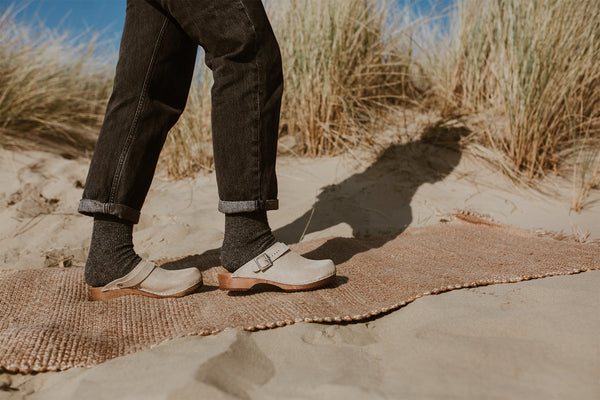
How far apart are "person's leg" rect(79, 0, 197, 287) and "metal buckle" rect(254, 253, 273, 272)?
14.8 inches

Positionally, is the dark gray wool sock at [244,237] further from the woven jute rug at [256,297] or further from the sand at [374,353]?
the sand at [374,353]

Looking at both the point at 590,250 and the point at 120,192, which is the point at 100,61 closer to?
the point at 120,192

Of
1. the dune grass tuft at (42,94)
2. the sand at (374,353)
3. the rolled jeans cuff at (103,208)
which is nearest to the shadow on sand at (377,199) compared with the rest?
the sand at (374,353)

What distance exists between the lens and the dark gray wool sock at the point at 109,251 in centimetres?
125

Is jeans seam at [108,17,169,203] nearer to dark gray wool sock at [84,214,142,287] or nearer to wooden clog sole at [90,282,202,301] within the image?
dark gray wool sock at [84,214,142,287]

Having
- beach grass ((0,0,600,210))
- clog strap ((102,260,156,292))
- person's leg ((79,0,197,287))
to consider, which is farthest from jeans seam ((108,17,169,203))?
beach grass ((0,0,600,210))

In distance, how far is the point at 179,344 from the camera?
975 millimetres

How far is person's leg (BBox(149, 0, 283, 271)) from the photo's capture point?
44.6 inches

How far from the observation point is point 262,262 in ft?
4.08

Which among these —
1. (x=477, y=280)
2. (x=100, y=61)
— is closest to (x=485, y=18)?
(x=477, y=280)

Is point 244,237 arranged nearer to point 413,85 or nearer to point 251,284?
point 251,284

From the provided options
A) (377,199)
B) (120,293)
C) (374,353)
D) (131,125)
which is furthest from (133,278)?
(377,199)

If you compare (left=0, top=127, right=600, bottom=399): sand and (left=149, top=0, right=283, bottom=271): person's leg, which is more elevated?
(left=149, top=0, right=283, bottom=271): person's leg

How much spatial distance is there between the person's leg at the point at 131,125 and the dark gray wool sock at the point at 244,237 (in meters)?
0.28
